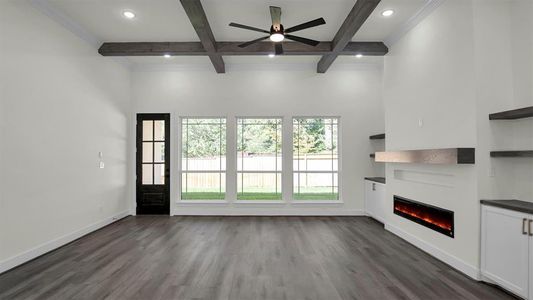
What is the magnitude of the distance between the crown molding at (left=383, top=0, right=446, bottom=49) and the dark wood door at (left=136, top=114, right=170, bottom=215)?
4.70 meters

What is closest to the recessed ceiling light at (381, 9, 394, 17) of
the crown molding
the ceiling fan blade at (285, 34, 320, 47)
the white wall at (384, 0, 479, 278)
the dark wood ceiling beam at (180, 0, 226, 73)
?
the crown molding

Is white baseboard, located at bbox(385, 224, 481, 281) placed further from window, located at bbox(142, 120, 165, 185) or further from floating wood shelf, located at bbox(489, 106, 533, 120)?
window, located at bbox(142, 120, 165, 185)

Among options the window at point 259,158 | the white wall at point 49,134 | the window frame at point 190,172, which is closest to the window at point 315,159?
the window at point 259,158

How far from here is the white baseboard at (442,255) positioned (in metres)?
2.86

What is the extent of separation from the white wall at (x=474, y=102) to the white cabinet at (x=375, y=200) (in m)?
1.40

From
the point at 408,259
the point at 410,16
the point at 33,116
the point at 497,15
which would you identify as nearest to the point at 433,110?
the point at 497,15

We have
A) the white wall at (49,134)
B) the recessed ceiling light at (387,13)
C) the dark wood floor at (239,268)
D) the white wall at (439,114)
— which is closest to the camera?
the dark wood floor at (239,268)

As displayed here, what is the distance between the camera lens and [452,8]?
3139 mm

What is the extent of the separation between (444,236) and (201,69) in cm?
532

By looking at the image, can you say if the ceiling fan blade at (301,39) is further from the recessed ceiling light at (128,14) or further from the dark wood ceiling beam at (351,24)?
the recessed ceiling light at (128,14)

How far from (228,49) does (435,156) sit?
11.9ft

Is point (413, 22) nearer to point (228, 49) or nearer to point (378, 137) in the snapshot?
point (378, 137)

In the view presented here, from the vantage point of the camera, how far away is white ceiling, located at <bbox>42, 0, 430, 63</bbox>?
3514 mm

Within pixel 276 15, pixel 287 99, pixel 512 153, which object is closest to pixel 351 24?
pixel 276 15
